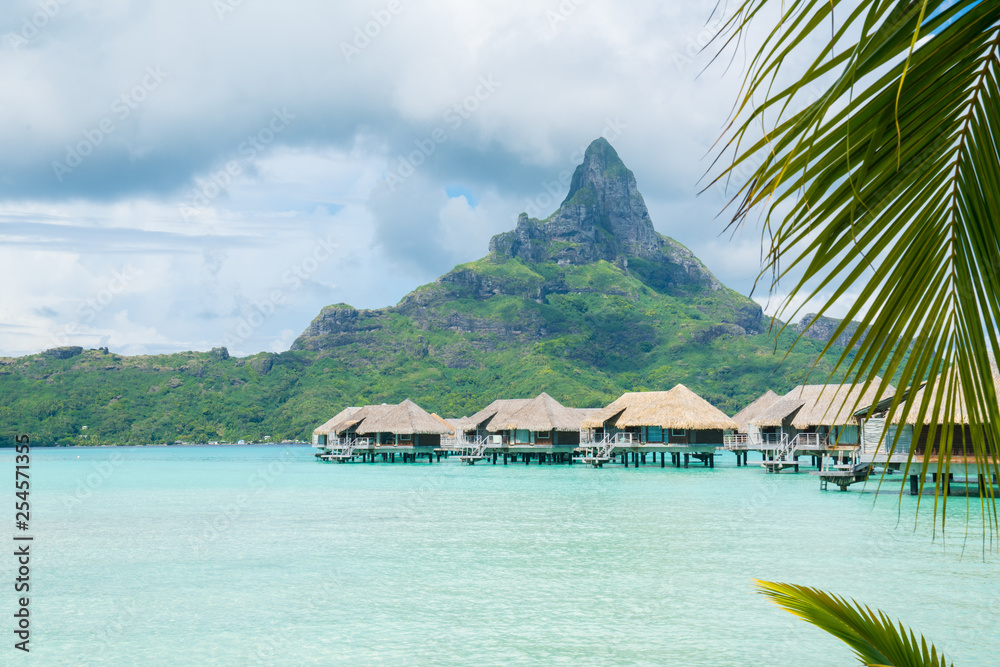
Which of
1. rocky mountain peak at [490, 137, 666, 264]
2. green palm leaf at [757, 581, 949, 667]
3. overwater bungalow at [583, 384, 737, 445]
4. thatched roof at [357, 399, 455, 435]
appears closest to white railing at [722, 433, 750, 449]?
overwater bungalow at [583, 384, 737, 445]

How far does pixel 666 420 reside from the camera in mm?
43281

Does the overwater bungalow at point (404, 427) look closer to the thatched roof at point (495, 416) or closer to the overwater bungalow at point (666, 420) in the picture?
the thatched roof at point (495, 416)

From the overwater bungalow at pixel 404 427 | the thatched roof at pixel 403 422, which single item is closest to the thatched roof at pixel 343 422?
the overwater bungalow at pixel 404 427

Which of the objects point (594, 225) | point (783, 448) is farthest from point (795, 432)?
point (594, 225)

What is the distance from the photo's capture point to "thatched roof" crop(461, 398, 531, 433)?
5316 cm

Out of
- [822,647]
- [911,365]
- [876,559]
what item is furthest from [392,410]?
[911,365]

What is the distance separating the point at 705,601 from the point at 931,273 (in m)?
11.6

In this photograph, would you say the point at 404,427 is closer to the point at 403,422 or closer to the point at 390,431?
the point at 403,422

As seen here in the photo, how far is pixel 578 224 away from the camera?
148000mm

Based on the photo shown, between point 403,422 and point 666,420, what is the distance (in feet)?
59.4

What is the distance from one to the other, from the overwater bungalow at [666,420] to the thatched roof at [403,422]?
11029 millimetres

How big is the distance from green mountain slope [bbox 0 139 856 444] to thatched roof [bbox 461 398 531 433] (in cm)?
3009

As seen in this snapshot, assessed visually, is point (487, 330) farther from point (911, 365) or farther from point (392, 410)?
point (911, 365)

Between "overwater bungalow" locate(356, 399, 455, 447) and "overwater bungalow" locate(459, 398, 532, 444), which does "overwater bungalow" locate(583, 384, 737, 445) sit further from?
"overwater bungalow" locate(356, 399, 455, 447)
